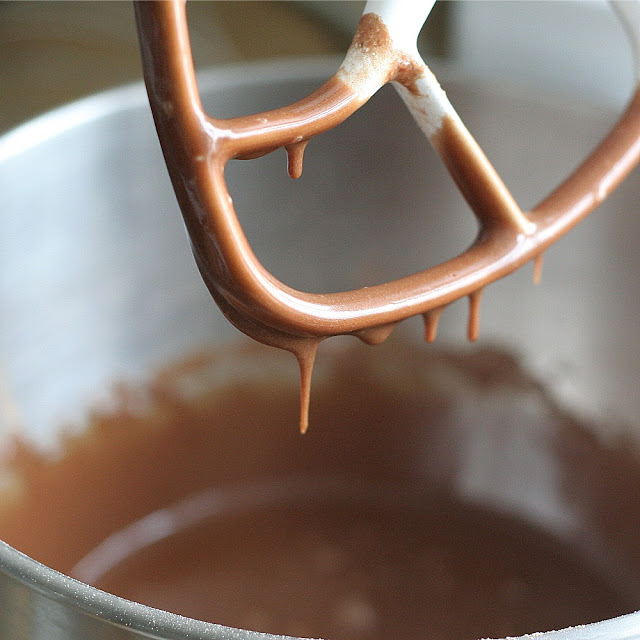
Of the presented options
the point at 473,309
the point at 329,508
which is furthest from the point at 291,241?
the point at 473,309

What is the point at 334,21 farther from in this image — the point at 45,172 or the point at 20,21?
the point at 45,172

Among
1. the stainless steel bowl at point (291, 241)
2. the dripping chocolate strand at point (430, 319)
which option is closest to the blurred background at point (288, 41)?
the stainless steel bowl at point (291, 241)

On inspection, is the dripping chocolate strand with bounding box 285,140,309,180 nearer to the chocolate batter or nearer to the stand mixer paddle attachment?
the stand mixer paddle attachment

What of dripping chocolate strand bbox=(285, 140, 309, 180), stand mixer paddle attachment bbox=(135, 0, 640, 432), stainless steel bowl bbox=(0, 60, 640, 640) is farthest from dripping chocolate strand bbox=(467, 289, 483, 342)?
stainless steel bowl bbox=(0, 60, 640, 640)

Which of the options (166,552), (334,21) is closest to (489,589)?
(166,552)

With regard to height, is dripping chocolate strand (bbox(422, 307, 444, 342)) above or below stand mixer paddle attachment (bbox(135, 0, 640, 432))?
below

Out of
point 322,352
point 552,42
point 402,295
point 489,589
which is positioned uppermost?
point 552,42
